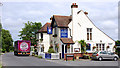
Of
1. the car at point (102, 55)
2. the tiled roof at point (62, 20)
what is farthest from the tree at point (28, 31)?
the car at point (102, 55)

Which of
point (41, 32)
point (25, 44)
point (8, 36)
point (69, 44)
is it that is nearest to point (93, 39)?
point (69, 44)

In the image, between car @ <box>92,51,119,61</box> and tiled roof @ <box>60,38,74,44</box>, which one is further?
tiled roof @ <box>60,38,74,44</box>

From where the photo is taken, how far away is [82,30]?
3681 cm

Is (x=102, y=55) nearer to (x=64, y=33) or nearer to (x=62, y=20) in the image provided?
(x=64, y=33)

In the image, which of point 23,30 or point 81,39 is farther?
point 23,30

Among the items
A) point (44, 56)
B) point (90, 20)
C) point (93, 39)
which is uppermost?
point (90, 20)

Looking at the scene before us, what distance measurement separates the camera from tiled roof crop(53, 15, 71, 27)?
36.8 metres

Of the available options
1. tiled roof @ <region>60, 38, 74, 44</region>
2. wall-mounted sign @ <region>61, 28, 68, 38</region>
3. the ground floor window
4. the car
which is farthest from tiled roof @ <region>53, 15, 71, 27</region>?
the car

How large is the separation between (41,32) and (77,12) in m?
18.6

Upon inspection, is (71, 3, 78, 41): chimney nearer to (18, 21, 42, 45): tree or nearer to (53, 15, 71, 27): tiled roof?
(53, 15, 71, 27): tiled roof

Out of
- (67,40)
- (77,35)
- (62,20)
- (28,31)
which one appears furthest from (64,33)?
(28,31)

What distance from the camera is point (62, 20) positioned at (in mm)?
38188

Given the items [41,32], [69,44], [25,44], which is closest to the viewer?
[69,44]

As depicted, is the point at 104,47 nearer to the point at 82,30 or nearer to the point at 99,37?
the point at 99,37
